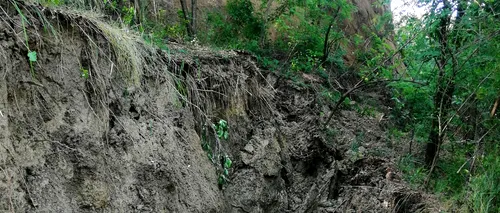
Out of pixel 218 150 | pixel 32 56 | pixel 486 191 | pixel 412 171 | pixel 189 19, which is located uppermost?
pixel 32 56

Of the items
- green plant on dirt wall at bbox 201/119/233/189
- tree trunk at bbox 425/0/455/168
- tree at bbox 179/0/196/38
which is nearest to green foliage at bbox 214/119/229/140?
green plant on dirt wall at bbox 201/119/233/189

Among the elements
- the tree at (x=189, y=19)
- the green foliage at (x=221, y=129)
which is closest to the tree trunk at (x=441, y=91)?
the green foliage at (x=221, y=129)

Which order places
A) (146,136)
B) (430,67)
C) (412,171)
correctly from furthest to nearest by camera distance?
(430,67), (412,171), (146,136)

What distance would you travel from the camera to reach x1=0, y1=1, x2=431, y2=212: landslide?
4.16 metres

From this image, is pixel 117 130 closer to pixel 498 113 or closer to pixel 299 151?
pixel 299 151

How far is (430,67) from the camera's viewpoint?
9.16m

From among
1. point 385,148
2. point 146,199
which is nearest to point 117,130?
point 146,199

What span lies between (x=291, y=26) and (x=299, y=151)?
490cm

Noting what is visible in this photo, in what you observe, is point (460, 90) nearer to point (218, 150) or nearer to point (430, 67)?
point (430, 67)

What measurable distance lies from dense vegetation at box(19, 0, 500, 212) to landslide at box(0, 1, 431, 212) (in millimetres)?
498

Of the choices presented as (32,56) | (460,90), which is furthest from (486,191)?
(32,56)

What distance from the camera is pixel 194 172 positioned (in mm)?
5824

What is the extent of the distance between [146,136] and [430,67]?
572cm

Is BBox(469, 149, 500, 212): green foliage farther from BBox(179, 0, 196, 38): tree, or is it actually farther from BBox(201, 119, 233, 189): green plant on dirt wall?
BBox(179, 0, 196, 38): tree
